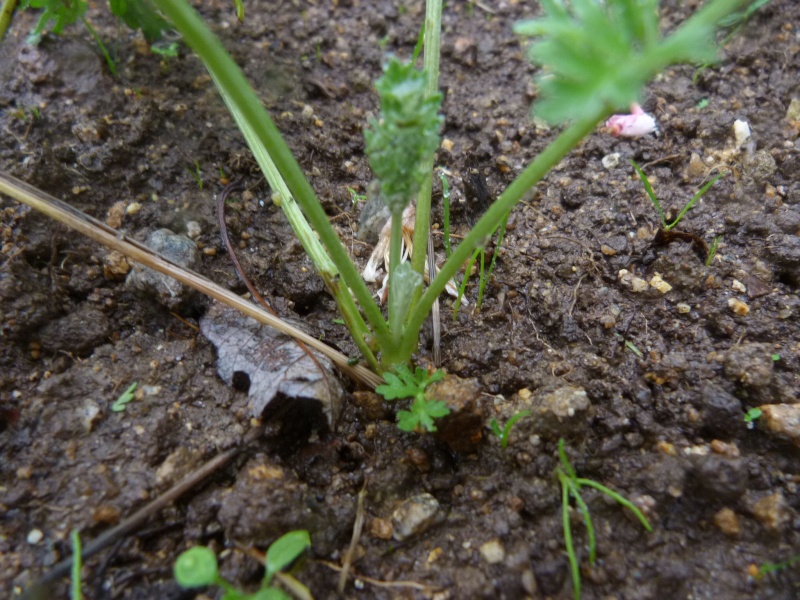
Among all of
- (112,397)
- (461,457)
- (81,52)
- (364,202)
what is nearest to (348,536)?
(461,457)

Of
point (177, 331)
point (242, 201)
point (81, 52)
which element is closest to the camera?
point (177, 331)

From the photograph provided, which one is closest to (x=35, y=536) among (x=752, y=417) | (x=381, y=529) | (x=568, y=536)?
(x=381, y=529)

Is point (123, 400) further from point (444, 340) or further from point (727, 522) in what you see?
point (727, 522)

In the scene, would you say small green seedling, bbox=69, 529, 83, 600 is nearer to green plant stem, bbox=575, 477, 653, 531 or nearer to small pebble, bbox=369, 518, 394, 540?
small pebble, bbox=369, 518, 394, 540

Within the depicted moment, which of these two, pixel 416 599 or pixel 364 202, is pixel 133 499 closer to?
pixel 416 599

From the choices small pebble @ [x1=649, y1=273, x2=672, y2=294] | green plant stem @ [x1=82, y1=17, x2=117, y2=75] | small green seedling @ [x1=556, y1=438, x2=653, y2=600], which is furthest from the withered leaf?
green plant stem @ [x1=82, y1=17, x2=117, y2=75]

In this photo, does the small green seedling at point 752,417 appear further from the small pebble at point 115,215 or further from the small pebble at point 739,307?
the small pebble at point 115,215
